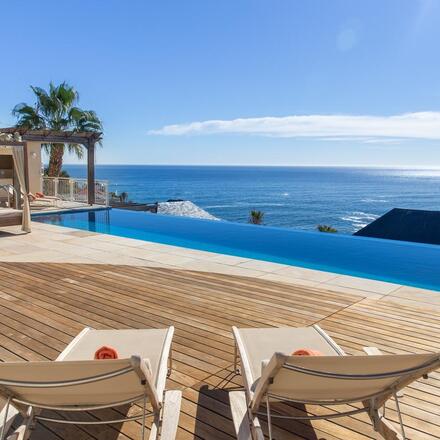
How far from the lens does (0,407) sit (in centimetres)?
225

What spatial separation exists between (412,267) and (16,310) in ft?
20.2

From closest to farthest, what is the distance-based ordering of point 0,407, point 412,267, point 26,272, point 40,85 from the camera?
point 0,407, point 26,272, point 412,267, point 40,85

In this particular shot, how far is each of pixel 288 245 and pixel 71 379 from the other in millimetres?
7215

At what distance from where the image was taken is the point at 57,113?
1697cm

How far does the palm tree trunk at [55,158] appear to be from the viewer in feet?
58.3

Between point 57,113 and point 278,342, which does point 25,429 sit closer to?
point 278,342

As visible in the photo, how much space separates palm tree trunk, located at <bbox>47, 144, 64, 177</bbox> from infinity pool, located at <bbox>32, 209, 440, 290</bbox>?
698cm

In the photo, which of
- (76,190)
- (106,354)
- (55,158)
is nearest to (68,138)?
(76,190)

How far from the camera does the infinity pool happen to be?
21.9 feet

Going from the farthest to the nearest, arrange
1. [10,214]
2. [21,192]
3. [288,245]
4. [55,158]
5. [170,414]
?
[55,158], [21,192], [288,245], [10,214], [170,414]

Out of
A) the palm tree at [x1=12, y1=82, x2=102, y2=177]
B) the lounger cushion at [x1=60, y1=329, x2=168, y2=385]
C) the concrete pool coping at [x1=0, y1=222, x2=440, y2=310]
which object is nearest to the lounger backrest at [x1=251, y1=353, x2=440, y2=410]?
the lounger cushion at [x1=60, y1=329, x2=168, y2=385]

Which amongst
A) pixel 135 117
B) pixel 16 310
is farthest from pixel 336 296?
pixel 135 117

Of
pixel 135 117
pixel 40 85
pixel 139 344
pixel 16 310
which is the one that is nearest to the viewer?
pixel 139 344

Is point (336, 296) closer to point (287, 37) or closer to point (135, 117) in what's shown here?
point (287, 37)
